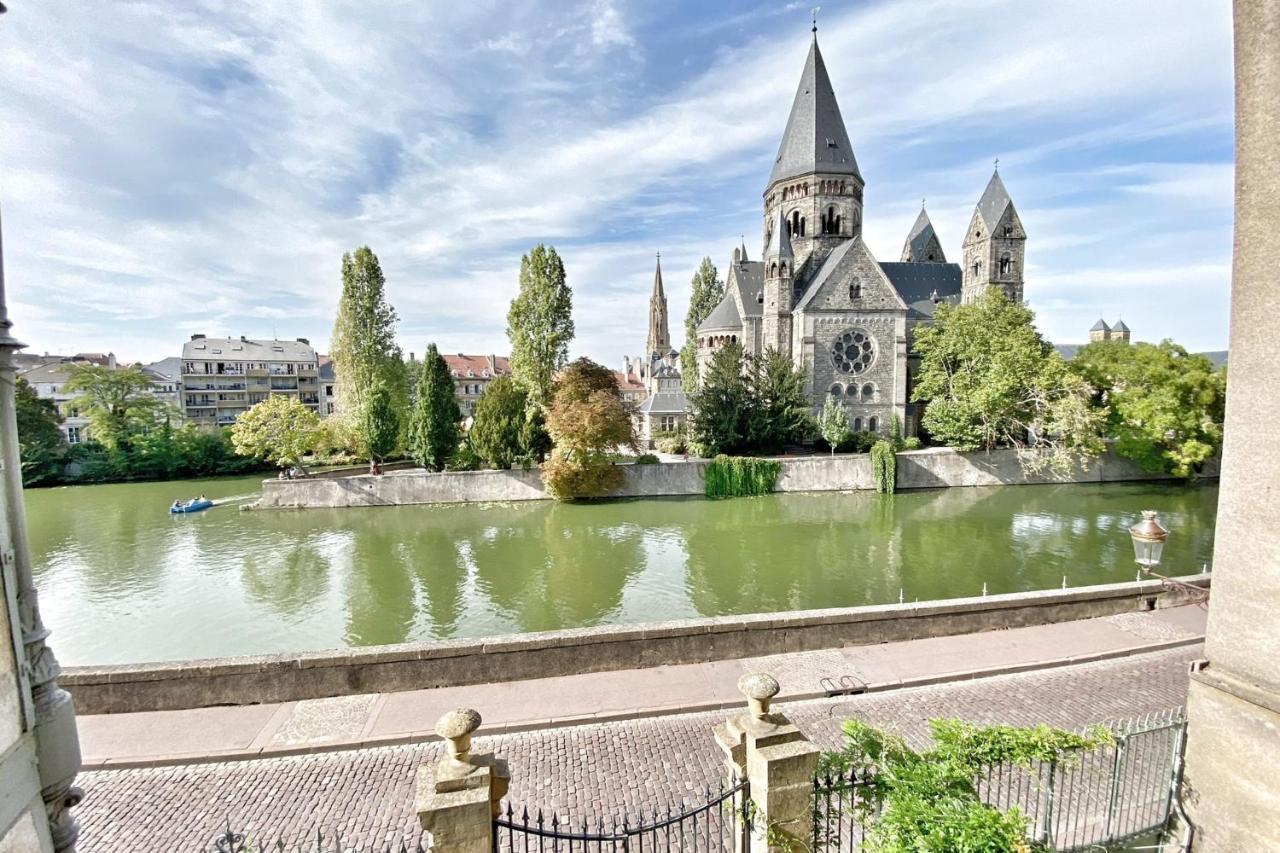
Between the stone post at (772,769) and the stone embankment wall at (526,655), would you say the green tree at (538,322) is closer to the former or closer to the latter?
the stone embankment wall at (526,655)

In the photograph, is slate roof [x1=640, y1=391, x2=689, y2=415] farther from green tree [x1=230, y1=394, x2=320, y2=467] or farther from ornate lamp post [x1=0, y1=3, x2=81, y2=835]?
ornate lamp post [x1=0, y1=3, x2=81, y2=835]

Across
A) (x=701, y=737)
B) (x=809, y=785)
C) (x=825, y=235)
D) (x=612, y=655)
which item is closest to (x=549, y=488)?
(x=612, y=655)

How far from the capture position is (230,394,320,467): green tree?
33469 millimetres

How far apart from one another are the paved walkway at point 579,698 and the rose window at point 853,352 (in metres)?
31.4

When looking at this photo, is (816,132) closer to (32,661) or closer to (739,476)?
(739,476)

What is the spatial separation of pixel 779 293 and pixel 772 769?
132 feet

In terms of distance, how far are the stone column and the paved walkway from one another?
14.4ft

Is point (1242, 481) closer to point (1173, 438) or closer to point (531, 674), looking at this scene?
point (531, 674)

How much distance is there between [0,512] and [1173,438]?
40029mm

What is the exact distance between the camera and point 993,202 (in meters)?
47.8

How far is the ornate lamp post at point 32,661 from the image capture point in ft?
7.87

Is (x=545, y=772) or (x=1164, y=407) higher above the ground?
(x=1164, y=407)

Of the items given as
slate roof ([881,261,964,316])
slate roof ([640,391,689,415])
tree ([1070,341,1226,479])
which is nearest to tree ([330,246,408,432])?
slate roof ([640,391,689,415])

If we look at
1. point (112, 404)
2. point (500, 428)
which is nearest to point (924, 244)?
point (500, 428)
